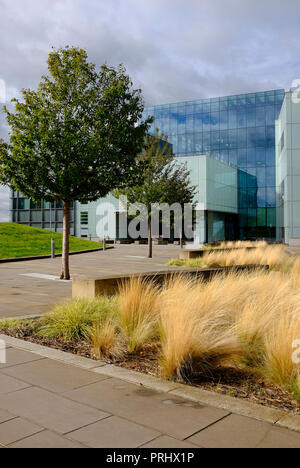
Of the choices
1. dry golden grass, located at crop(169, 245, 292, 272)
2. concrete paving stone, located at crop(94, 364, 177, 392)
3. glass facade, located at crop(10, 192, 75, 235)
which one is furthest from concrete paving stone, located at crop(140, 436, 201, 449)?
glass facade, located at crop(10, 192, 75, 235)

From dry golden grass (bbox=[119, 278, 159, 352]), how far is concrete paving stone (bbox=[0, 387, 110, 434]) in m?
1.68

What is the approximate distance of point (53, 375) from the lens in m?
4.70

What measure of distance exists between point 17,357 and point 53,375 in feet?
3.00

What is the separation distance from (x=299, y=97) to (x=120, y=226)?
2754 cm

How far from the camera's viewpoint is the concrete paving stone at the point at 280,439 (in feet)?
10.2

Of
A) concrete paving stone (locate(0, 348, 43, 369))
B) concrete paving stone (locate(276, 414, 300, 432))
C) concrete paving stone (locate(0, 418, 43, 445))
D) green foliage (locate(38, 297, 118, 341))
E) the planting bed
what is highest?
green foliage (locate(38, 297, 118, 341))

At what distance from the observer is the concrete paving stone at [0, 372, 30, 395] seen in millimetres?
4254

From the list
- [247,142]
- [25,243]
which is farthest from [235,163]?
[25,243]

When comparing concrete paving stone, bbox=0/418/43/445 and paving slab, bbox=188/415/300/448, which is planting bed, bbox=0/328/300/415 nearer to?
paving slab, bbox=188/415/300/448

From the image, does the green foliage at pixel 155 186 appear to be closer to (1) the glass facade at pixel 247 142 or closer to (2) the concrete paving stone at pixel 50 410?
(2) the concrete paving stone at pixel 50 410

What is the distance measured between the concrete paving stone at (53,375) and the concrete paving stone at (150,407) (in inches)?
7.1

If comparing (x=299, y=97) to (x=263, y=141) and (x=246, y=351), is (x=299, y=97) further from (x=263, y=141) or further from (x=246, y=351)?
(x=246, y=351)

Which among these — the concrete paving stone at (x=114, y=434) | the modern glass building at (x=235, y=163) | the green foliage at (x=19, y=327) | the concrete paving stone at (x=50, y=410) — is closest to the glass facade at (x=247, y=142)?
the modern glass building at (x=235, y=163)

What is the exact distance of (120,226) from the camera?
58.5 meters
